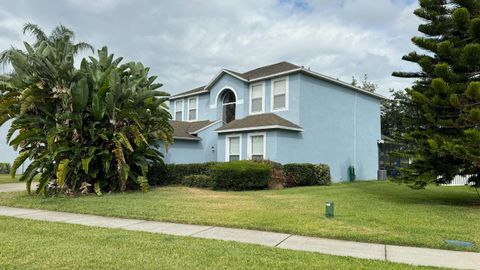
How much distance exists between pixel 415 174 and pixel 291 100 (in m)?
9.21

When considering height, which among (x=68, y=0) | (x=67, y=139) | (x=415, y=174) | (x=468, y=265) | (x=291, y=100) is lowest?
(x=468, y=265)

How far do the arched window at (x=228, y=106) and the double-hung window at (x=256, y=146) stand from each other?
4.60m

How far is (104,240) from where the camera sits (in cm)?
702

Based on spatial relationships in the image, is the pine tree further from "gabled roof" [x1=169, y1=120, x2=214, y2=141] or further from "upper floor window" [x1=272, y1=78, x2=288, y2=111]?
"gabled roof" [x1=169, y1=120, x2=214, y2=141]

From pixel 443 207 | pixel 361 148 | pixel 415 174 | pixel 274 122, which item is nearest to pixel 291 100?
pixel 274 122

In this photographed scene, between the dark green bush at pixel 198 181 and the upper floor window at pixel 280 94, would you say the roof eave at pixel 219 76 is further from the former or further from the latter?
the dark green bush at pixel 198 181

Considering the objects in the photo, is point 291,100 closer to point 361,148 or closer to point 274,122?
point 274,122

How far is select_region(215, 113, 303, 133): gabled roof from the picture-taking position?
19.9m

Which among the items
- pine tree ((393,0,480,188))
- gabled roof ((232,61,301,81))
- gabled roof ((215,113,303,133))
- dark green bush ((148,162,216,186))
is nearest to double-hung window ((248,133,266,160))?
gabled roof ((215,113,303,133))

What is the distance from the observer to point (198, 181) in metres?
18.4

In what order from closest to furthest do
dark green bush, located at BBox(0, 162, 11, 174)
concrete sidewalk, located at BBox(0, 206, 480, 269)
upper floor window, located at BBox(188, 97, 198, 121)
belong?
concrete sidewalk, located at BBox(0, 206, 480, 269)
upper floor window, located at BBox(188, 97, 198, 121)
dark green bush, located at BBox(0, 162, 11, 174)

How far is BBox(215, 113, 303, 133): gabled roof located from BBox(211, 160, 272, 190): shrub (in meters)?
2.97

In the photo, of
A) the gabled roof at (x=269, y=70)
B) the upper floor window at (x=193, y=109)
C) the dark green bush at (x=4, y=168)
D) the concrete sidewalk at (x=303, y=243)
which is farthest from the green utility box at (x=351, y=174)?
the dark green bush at (x=4, y=168)

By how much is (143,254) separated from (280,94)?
16643 mm
